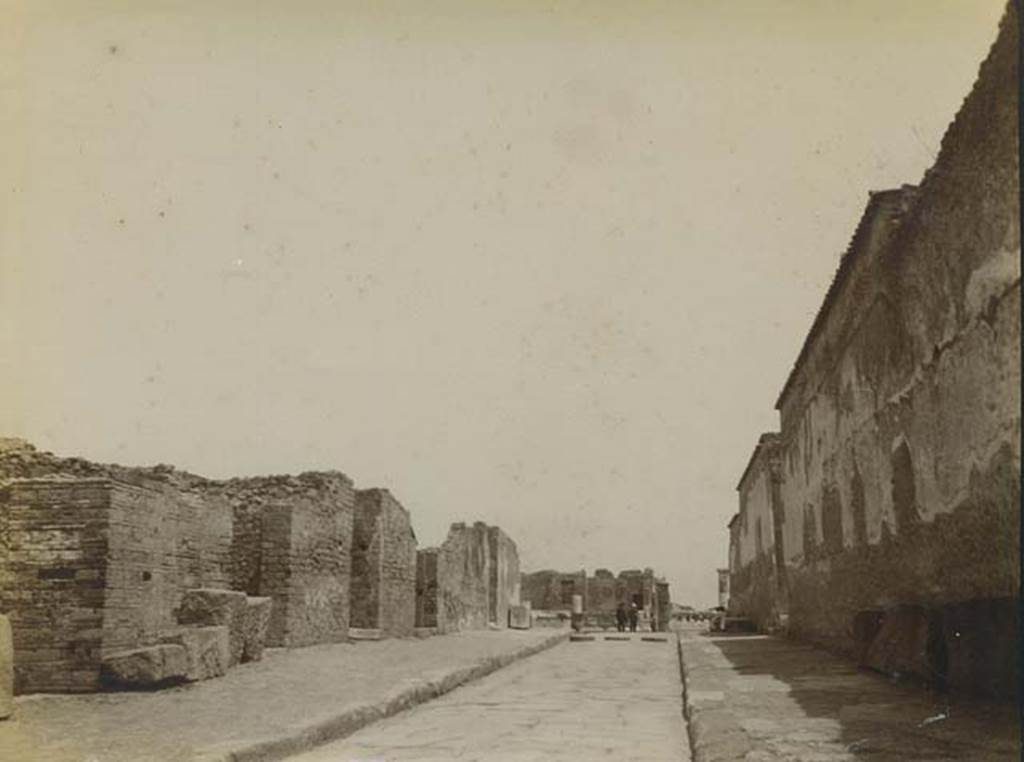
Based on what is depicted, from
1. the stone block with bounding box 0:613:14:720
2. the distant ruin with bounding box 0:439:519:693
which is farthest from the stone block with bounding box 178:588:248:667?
the stone block with bounding box 0:613:14:720

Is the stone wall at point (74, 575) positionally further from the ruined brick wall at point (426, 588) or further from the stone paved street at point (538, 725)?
the ruined brick wall at point (426, 588)

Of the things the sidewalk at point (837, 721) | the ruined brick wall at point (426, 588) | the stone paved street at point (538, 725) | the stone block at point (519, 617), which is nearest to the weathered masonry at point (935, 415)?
the sidewalk at point (837, 721)

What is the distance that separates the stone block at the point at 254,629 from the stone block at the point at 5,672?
417 centimetres

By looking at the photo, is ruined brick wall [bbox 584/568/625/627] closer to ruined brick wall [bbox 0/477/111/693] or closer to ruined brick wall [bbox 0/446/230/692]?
ruined brick wall [bbox 0/446/230/692]

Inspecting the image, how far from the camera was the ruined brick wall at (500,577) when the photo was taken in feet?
93.2

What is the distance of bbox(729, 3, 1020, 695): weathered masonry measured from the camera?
5266mm

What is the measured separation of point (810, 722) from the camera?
516 centimetres

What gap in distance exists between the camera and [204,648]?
905 centimetres

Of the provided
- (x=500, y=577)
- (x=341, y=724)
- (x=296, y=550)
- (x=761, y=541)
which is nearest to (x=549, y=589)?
(x=500, y=577)

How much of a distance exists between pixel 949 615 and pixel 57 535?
765 centimetres

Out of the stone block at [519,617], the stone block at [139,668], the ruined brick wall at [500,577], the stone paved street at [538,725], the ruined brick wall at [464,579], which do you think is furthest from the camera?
the stone block at [519,617]

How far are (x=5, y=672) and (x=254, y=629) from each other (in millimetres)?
4560

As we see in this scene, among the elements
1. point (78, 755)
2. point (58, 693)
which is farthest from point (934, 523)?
point (58, 693)

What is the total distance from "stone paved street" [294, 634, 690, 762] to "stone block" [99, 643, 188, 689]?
2.41 m
